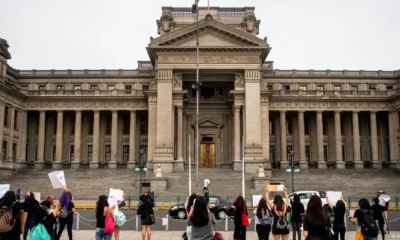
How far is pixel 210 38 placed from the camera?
5325 cm

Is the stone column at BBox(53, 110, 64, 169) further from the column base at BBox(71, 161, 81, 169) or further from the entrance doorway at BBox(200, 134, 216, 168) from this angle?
the entrance doorway at BBox(200, 134, 216, 168)

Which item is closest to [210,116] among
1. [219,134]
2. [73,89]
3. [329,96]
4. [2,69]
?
[219,134]

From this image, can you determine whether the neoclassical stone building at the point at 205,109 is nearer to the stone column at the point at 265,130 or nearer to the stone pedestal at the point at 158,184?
the stone column at the point at 265,130

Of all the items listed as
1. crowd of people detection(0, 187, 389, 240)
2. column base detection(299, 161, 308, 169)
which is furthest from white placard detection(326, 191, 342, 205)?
Answer: column base detection(299, 161, 308, 169)

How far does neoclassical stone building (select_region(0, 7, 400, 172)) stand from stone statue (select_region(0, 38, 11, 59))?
126 millimetres

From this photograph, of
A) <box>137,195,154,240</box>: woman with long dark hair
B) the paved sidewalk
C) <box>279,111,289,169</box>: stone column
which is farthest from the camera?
<box>279,111,289,169</box>: stone column

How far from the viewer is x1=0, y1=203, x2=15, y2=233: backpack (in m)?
9.80

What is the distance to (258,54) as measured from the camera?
53.3m

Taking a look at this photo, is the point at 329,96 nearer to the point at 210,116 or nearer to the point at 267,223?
the point at 210,116

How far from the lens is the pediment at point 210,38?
52.4 meters

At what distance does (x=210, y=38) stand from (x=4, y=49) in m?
25.9

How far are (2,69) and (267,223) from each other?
164 ft

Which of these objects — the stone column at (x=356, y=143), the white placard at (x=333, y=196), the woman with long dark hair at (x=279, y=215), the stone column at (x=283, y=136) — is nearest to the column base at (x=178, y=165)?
the stone column at (x=283, y=136)

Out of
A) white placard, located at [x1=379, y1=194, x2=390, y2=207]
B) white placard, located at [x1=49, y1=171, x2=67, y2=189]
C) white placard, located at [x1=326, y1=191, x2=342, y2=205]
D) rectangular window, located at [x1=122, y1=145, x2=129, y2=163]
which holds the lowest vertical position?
white placard, located at [x1=379, y1=194, x2=390, y2=207]
